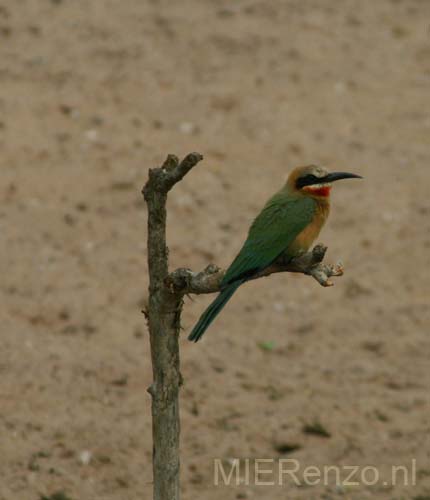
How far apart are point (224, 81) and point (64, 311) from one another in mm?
3225

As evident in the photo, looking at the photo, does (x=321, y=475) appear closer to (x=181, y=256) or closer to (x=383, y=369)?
(x=383, y=369)

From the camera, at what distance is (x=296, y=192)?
5.28 meters

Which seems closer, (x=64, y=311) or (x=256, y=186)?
(x=64, y=311)

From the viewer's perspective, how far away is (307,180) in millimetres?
5293

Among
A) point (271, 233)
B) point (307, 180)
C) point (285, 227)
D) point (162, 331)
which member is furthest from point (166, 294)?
point (307, 180)

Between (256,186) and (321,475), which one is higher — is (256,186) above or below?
above

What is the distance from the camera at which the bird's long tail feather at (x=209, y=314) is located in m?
4.19

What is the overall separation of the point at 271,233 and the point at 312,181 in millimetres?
529

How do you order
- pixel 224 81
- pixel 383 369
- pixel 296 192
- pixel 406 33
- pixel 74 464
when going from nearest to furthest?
pixel 296 192, pixel 74 464, pixel 383 369, pixel 224 81, pixel 406 33

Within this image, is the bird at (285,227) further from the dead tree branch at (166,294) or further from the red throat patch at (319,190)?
the dead tree branch at (166,294)

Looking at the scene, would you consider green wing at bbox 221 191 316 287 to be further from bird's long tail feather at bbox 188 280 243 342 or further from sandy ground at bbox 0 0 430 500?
sandy ground at bbox 0 0 430 500

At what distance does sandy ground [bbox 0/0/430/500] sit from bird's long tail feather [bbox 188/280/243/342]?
163cm

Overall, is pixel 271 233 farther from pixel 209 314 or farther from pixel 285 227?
pixel 209 314

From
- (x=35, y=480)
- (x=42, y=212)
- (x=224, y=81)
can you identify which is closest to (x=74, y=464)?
(x=35, y=480)
